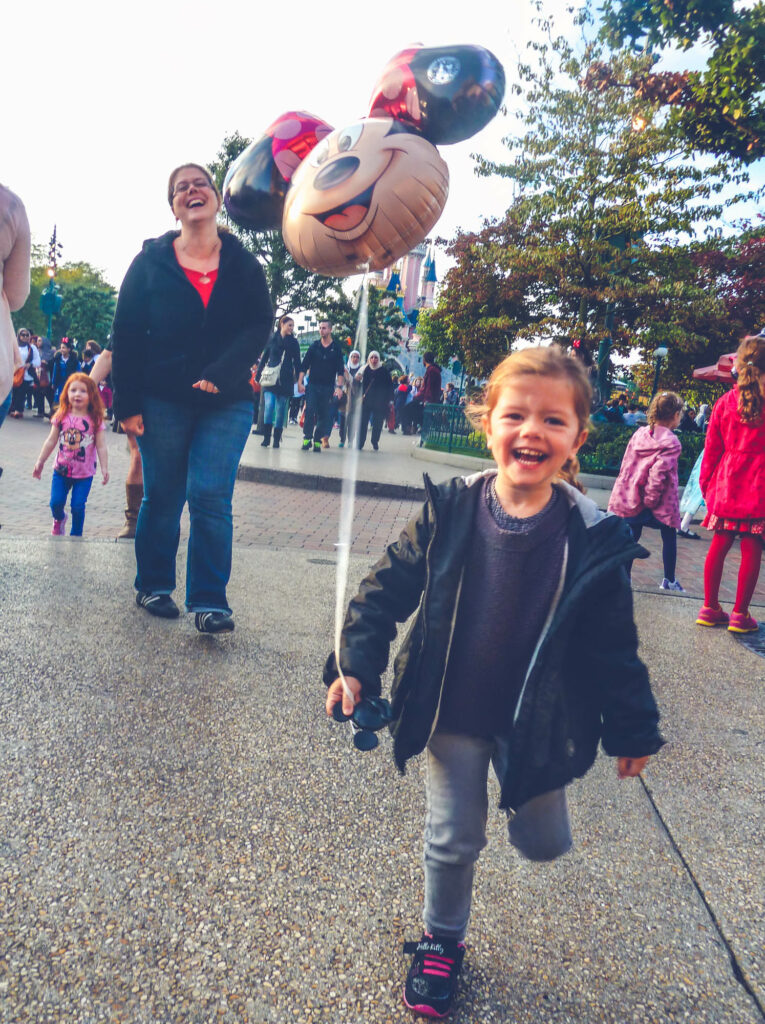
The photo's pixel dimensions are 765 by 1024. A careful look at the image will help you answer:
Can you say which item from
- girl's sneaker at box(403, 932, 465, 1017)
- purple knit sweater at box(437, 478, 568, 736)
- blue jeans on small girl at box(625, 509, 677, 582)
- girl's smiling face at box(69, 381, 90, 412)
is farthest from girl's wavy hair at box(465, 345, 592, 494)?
girl's smiling face at box(69, 381, 90, 412)

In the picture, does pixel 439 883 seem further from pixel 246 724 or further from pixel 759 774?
pixel 759 774

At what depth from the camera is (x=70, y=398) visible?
→ 20.3 feet

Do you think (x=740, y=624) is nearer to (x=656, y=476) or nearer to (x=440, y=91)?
(x=656, y=476)

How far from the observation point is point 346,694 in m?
1.84

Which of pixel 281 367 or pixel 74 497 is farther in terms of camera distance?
pixel 281 367

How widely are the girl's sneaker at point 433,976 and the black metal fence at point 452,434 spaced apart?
1409 cm

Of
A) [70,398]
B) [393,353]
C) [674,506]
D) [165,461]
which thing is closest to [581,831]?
[165,461]

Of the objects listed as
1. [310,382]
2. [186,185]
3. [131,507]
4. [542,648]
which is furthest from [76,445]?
[310,382]

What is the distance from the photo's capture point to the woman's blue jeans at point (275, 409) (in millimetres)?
13812

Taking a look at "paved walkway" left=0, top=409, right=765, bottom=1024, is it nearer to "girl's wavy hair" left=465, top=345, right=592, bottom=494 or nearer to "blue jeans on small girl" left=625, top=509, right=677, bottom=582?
"girl's wavy hair" left=465, top=345, right=592, bottom=494

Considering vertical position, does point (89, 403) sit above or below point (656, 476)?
above

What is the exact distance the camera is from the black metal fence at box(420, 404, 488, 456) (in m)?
16.0

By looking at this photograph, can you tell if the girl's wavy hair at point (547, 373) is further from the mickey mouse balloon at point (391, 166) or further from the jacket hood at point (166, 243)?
the jacket hood at point (166, 243)

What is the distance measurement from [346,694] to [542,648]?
45cm
